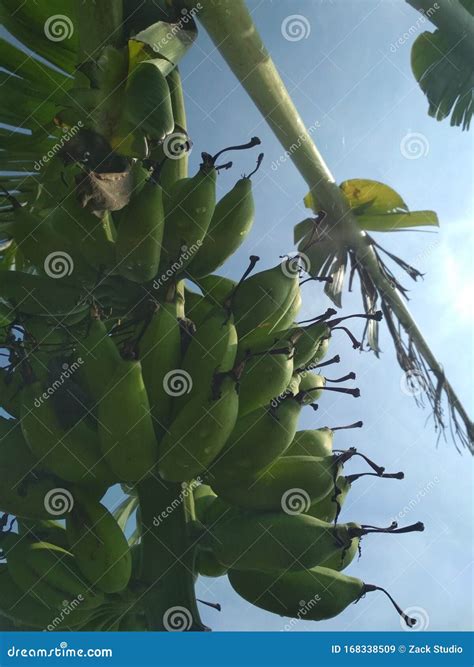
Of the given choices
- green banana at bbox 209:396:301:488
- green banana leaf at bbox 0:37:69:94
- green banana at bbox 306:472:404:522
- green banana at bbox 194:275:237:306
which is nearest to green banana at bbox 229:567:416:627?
green banana at bbox 306:472:404:522

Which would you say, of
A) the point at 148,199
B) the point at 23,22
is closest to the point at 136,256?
the point at 148,199

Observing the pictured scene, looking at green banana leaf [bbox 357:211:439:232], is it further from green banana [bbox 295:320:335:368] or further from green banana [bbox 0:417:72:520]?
green banana [bbox 0:417:72:520]

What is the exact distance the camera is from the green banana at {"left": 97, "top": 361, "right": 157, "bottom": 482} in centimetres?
110

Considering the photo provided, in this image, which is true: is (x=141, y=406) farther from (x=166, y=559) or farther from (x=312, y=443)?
(x=312, y=443)

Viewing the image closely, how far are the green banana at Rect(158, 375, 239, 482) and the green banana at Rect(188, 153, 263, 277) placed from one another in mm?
406

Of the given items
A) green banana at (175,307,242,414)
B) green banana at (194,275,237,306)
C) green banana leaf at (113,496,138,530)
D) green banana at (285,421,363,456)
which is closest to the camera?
green banana at (175,307,242,414)

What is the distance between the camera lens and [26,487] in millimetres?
1213

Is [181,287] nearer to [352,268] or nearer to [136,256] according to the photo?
[136,256]

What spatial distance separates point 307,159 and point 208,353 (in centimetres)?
138

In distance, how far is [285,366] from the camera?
123cm

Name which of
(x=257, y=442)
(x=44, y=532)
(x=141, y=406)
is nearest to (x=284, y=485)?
(x=257, y=442)
